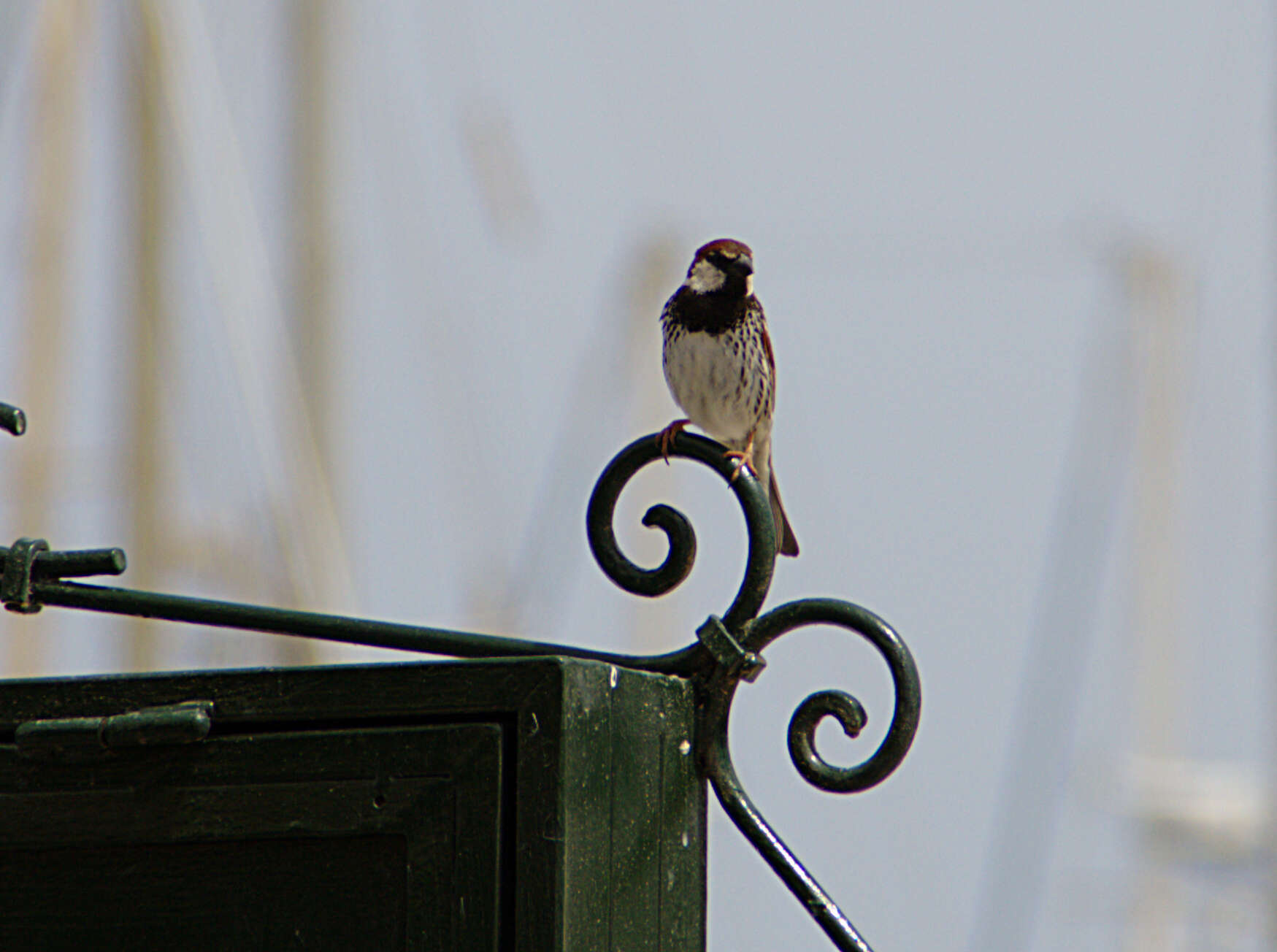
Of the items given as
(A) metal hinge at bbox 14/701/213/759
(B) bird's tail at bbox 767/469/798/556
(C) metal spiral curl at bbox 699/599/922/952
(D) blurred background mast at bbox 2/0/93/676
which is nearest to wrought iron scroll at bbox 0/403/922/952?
(C) metal spiral curl at bbox 699/599/922/952

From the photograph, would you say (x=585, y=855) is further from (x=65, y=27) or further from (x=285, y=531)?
(x=65, y=27)

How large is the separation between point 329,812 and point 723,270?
65.9 inches

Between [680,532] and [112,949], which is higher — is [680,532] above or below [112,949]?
above

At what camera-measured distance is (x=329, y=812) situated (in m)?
1.23

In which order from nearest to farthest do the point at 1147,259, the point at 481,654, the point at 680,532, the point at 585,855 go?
the point at 585,855 < the point at 481,654 < the point at 680,532 < the point at 1147,259

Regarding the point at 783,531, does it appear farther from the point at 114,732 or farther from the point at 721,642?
the point at 114,732

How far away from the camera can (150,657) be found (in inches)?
253

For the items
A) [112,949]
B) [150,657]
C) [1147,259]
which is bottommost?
[150,657]

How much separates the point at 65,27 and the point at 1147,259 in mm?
7441

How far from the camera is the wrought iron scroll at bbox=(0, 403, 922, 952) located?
4.46 ft

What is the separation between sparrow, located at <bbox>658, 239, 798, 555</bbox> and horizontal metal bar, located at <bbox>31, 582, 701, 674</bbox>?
1395 mm

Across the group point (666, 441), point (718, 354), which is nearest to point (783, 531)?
point (718, 354)

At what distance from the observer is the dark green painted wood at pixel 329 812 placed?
1.20 meters

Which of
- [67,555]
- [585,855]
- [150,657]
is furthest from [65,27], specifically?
[585,855]
